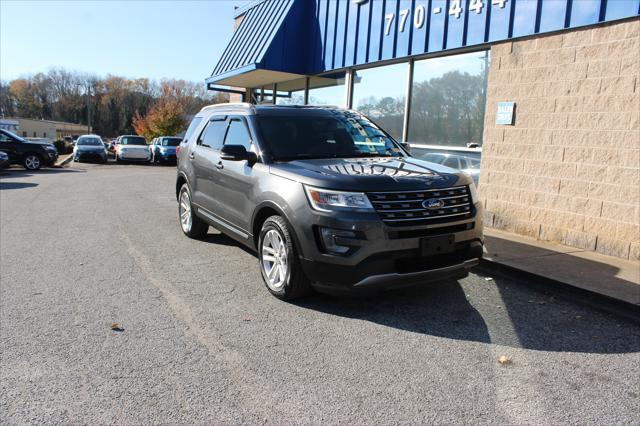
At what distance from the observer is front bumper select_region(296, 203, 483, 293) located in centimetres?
405

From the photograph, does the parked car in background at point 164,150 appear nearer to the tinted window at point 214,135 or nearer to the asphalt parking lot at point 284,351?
the tinted window at point 214,135

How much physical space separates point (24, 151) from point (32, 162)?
0.51m

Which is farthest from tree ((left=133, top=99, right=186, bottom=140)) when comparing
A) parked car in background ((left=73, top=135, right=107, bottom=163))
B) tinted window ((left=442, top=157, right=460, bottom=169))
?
tinted window ((left=442, top=157, right=460, bottom=169))

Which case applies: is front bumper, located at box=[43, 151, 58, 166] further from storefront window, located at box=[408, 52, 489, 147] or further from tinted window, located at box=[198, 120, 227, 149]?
storefront window, located at box=[408, 52, 489, 147]

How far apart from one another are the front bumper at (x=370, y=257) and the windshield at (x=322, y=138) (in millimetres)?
1232

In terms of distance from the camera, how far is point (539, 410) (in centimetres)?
294

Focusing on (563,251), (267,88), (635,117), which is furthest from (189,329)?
(267,88)

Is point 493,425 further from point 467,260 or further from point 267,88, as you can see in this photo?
point 267,88

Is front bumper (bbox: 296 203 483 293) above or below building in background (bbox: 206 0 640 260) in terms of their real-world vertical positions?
below

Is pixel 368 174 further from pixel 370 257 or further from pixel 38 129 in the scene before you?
pixel 38 129

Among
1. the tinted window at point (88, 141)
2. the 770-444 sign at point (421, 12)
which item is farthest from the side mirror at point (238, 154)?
the tinted window at point (88, 141)

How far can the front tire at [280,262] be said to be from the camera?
4430 mm

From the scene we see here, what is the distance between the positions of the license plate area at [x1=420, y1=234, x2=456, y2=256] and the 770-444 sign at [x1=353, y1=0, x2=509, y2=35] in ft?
15.4

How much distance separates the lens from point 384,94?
1042 centimetres
